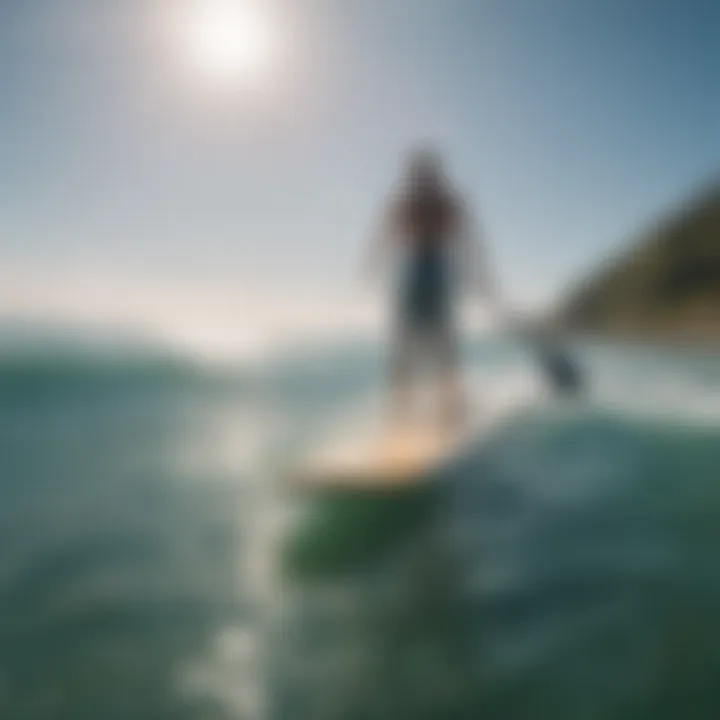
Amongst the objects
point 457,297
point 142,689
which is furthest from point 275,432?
point 142,689

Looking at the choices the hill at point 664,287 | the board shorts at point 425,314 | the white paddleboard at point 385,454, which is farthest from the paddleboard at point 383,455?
the hill at point 664,287

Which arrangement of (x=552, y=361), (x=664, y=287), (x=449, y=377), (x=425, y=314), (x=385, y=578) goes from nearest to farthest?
(x=385, y=578), (x=425, y=314), (x=449, y=377), (x=552, y=361), (x=664, y=287)

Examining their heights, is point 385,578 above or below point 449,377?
below

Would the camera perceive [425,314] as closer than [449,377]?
Yes

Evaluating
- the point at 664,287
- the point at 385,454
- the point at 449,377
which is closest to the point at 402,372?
the point at 449,377

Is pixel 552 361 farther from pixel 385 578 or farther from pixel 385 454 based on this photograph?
pixel 385 578

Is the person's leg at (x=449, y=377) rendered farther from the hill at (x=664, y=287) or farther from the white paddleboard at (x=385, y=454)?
the hill at (x=664, y=287)

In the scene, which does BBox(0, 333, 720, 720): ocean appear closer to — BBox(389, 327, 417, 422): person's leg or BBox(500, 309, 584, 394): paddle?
BBox(500, 309, 584, 394): paddle

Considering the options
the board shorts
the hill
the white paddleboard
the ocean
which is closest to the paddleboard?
the white paddleboard

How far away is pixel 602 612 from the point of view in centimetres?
382

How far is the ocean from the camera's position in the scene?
3238 mm

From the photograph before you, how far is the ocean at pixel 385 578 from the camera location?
324 centimetres

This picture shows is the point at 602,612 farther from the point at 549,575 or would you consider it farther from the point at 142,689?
the point at 142,689

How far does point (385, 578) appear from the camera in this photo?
4266 mm
